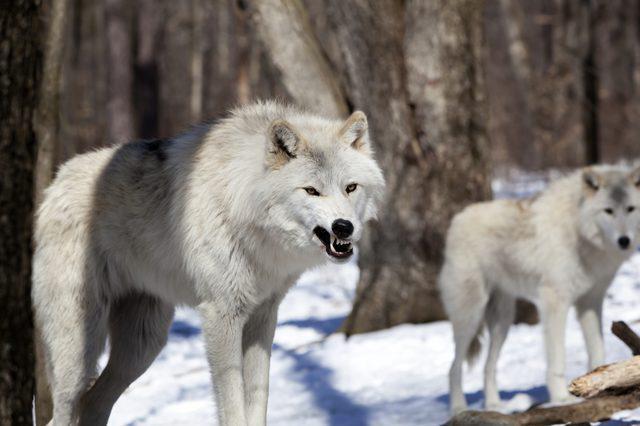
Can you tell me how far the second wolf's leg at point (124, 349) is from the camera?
4797 mm

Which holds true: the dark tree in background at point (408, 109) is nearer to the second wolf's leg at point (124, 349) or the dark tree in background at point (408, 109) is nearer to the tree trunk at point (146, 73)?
the second wolf's leg at point (124, 349)

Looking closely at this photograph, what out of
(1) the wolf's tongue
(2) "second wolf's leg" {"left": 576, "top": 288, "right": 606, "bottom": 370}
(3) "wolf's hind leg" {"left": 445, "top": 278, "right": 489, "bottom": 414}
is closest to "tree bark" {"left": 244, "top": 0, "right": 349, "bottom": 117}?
(3) "wolf's hind leg" {"left": 445, "top": 278, "right": 489, "bottom": 414}

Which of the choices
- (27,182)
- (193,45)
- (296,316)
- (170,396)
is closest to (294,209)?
(27,182)

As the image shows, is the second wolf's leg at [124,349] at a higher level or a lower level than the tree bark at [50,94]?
lower

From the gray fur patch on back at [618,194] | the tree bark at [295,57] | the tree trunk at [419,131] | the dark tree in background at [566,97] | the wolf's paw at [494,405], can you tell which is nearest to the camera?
the wolf's paw at [494,405]

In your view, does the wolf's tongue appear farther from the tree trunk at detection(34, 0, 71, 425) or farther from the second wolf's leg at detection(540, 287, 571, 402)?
the second wolf's leg at detection(540, 287, 571, 402)

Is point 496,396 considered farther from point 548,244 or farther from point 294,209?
point 294,209

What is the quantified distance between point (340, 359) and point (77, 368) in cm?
285

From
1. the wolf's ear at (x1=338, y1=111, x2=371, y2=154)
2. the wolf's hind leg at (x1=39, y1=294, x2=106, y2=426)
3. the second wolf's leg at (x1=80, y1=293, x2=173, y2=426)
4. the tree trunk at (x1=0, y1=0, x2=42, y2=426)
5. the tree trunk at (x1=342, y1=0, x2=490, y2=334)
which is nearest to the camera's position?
the tree trunk at (x1=0, y1=0, x2=42, y2=426)

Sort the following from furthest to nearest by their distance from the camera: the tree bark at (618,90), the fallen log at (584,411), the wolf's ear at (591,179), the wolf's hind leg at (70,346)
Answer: the tree bark at (618,90), the wolf's ear at (591,179), the wolf's hind leg at (70,346), the fallen log at (584,411)

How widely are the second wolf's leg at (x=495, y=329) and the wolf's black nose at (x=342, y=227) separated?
258 centimetres

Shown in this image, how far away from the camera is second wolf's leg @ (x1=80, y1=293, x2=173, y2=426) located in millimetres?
4797

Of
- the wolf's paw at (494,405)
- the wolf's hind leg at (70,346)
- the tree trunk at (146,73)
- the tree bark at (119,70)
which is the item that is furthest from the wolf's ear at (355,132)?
the tree trunk at (146,73)

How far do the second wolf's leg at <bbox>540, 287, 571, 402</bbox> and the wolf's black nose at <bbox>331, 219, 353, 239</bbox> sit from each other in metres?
2.55
